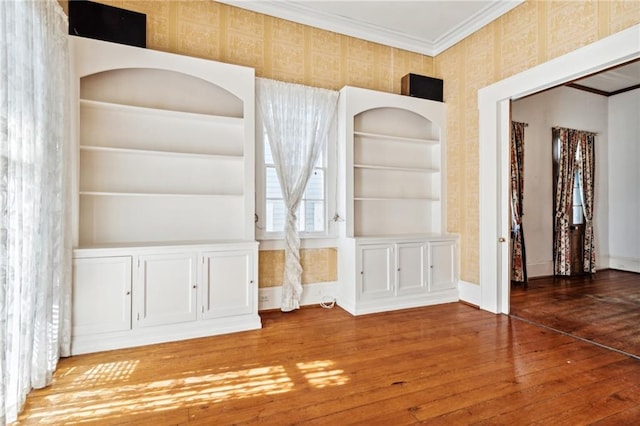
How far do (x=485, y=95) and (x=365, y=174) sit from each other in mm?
1586

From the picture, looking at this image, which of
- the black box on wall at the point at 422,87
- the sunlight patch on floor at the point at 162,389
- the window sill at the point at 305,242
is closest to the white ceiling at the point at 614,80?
the black box on wall at the point at 422,87

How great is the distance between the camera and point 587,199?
18.9ft

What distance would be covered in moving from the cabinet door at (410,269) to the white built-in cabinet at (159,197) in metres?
1.66

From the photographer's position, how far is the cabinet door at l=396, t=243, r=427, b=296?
3.83 m

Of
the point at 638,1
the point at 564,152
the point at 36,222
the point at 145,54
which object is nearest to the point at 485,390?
the point at 36,222

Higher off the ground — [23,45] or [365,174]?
[23,45]

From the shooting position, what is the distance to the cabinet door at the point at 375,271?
3.66m

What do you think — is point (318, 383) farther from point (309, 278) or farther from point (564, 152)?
point (564, 152)

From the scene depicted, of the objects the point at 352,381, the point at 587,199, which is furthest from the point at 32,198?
the point at 587,199

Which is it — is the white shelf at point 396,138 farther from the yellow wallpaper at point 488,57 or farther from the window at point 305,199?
the window at point 305,199

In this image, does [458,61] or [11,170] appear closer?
[11,170]

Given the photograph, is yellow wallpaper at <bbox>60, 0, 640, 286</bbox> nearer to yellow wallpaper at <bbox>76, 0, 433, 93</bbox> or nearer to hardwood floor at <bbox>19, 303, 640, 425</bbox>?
yellow wallpaper at <bbox>76, 0, 433, 93</bbox>

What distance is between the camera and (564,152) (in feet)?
18.1

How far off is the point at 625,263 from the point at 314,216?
5.81 metres
